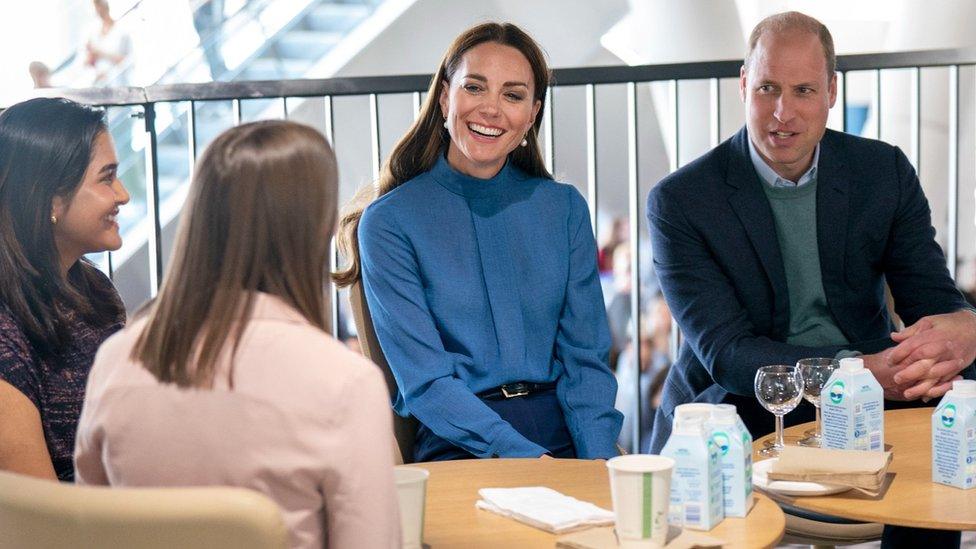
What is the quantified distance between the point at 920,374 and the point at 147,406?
1.71 meters

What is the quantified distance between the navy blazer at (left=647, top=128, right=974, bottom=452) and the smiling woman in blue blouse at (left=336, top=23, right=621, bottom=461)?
288 mm

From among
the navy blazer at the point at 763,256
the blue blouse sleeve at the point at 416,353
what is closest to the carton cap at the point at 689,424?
the blue blouse sleeve at the point at 416,353

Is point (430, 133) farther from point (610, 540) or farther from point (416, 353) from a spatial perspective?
point (610, 540)

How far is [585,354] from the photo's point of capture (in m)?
2.49

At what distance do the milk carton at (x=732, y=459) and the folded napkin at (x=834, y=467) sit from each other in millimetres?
253

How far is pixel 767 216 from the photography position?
279cm

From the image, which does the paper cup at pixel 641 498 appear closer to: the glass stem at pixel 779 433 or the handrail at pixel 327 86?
the glass stem at pixel 779 433

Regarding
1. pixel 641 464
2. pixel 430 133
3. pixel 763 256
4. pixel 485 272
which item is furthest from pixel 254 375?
pixel 763 256

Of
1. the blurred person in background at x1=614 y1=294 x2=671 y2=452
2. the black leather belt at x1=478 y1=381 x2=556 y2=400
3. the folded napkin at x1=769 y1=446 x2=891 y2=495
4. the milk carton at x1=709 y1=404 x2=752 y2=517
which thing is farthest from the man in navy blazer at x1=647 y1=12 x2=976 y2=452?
the blurred person in background at x1=614 y1=294 x2=671 y2=452

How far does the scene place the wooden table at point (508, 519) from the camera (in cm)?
153

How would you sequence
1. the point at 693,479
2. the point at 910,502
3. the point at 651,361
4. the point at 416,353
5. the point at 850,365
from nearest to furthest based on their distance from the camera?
the point at 693,479 → the point at 910,502 → the point at 850,365 → the point at 416,353 → the point at 651,361

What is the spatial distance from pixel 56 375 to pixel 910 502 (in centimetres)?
141

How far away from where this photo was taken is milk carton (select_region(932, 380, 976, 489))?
183 centimetres

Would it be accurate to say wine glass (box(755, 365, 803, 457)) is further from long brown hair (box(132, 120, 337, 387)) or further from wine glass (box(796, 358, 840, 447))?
long brown hair (box(132, 120, 337, 387))
